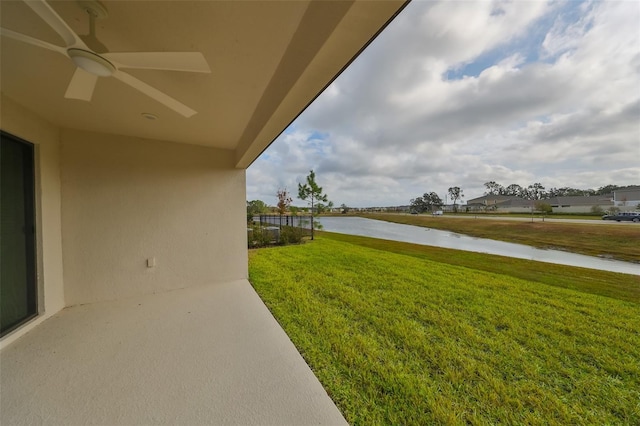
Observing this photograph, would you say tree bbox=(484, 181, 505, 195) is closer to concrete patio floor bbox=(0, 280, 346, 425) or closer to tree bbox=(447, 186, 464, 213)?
tree bbox=(447, 186, 464, 213)

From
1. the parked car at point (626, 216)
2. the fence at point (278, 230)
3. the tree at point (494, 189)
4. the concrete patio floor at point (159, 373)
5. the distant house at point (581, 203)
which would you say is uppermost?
the tree at point (494, 189)

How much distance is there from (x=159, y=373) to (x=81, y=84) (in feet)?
6.71

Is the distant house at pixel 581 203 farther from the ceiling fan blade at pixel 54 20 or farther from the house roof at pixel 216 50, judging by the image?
the ceiling fan blade at pixel 54 20

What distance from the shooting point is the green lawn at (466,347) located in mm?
1361

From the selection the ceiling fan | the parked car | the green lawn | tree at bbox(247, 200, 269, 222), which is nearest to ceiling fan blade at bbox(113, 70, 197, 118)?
the ceiling fan

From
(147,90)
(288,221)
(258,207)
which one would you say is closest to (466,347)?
(147,90)

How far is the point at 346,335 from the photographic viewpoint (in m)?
2.11

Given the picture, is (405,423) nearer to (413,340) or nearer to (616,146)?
(413,340)

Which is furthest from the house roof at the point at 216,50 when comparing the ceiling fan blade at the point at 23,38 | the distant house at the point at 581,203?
the distant house at the point at 581,203

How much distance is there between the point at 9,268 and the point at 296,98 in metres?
3.03

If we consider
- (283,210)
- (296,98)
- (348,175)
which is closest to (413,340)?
(296,98)

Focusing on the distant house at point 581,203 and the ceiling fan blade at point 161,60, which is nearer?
the ceiling fan blade at point 161,60

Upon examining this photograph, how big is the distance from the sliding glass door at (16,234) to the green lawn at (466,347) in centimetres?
232

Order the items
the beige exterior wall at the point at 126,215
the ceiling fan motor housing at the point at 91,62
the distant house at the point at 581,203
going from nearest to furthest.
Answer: the ceiling fan motor housing at the point at 91,62
the beige exterior wall at the point at 126,215
the distant house at the point at 581,203
